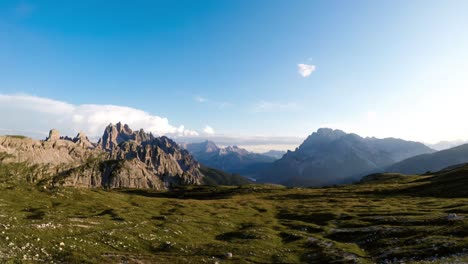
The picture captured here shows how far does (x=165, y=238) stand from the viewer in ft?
143

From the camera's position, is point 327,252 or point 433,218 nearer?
point 327,252

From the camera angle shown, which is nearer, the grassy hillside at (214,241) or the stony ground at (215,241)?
the stony ground at (215,241)

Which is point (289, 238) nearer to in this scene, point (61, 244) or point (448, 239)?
point (448, 239)

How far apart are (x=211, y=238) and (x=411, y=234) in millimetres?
30811

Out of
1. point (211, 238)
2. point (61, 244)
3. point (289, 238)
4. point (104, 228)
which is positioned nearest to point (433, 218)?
point (289, 238)

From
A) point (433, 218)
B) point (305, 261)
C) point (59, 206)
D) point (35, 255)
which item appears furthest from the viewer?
point (59, 206)

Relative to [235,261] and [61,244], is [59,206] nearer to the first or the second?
[61,244]

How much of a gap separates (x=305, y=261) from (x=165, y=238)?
19121 millimetres

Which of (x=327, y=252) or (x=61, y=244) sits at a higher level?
(x=61, y=244)

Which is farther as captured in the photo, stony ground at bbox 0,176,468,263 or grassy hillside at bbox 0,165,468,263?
grassy hillside at bbox 0,165,468,263

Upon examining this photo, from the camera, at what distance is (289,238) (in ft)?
173

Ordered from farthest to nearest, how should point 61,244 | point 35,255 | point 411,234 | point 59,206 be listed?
point 59,206
point 411,234
point 61,244
point 35,255

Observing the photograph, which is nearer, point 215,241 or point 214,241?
point 214,241

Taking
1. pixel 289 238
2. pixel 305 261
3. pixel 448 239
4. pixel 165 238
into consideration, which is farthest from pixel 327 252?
pixel 165 238
